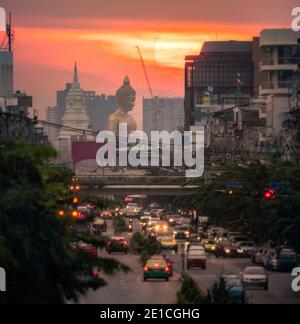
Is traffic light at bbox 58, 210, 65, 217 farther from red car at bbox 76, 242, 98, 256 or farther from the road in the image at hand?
the road

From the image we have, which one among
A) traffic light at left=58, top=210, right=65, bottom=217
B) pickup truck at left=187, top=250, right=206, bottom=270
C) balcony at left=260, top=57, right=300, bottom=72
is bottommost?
pickup truck at left=187, top=250, right=206, bottom=270

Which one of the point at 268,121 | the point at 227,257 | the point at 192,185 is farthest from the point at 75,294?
the point at 268,121

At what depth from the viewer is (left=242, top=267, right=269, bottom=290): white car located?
71.8m

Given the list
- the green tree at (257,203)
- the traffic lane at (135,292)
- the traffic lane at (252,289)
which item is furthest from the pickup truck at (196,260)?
the traffic lane at (135,292)

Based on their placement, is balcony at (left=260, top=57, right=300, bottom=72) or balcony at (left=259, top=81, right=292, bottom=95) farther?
balcony at (left=260, top=57, right=300, bottom=72)

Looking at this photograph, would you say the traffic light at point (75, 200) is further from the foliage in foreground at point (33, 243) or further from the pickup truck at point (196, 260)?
the pickup truck at point (196, 260)

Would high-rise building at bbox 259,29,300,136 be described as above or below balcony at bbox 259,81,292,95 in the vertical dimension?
above

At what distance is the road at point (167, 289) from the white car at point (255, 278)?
583 millimetres

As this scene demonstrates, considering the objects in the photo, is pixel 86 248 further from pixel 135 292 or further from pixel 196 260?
pixel 196 260

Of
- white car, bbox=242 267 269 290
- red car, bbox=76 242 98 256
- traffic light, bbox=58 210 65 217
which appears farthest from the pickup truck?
traffic light, bbox=58 210 65 217

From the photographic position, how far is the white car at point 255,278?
236 ft
